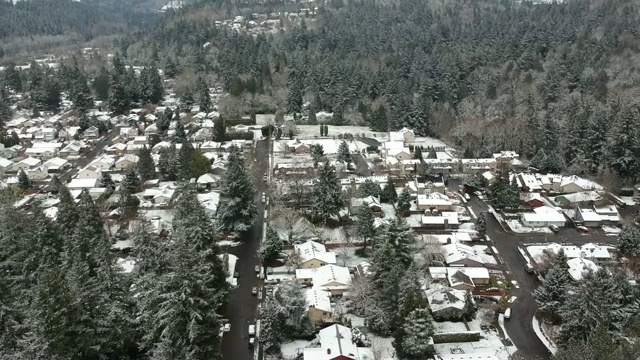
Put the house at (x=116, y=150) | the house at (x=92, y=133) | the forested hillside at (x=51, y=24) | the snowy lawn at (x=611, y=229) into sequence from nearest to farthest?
the snowy lawn at (x=611, y=229)
the house at (x=116, y=150)
the house at (x=92, y=133)
the forested hillside at (x=51, y=24)

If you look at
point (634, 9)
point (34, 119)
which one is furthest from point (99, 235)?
point (634, 9)

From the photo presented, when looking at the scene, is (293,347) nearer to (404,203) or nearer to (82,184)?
(404,203)

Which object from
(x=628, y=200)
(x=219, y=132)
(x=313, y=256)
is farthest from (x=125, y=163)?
(x=628, y=200)

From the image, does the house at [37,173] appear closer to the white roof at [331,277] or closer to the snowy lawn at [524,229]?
the white roof at [331,277]

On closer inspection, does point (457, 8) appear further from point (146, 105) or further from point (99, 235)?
point (99, 235)

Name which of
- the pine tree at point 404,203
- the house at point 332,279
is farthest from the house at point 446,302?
the pine tree at point 404,203

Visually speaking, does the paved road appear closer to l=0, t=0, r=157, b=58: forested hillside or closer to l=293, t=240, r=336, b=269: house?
l=293, t=240, r=336, b=269: house
